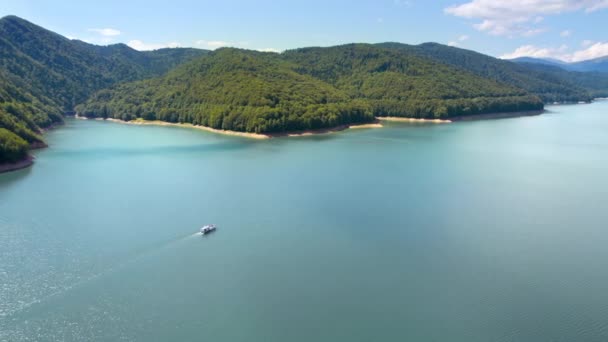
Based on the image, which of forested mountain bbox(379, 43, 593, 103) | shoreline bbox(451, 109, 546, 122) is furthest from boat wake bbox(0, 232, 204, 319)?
forested mountain bbox(379, 43, 593, 103)

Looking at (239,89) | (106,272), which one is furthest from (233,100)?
(106,272)

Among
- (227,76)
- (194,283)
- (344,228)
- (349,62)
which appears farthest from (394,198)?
(349,62)

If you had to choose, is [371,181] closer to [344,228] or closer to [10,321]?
[344,228]

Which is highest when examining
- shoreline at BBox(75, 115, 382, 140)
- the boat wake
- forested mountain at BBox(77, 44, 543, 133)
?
forested mountain at BBox(77, 44, 543, 133)

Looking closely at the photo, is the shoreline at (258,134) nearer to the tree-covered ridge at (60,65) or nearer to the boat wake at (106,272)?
the tree-covered ridge at (60,65)

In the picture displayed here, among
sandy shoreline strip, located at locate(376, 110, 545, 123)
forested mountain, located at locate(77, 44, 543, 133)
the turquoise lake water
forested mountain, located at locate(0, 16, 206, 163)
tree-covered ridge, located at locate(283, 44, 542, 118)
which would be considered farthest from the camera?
Result: tree-covered ridge, located at locate(283, 44, 542, 118)

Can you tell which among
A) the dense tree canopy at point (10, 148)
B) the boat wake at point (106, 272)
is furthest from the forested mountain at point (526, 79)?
the boat wake at point (106, 272)

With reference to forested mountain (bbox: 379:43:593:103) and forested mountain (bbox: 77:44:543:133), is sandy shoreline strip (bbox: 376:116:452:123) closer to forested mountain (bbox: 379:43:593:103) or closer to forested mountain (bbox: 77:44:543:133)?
forested mountain (bbox: 77:44:543:133)
